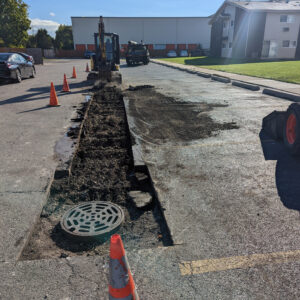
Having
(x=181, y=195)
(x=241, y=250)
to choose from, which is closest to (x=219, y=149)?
(x=181, y=195)

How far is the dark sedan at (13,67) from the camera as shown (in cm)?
1530

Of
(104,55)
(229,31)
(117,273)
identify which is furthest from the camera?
(229,31)

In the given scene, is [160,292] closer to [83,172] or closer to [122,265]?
[122,265]

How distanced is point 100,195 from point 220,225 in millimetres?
1669

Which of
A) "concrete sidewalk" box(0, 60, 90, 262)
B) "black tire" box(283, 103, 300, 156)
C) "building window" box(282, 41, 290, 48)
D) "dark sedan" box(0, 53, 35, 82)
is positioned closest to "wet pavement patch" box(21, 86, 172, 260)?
"concrete sidewalk" box(0, 60, 90, 262)

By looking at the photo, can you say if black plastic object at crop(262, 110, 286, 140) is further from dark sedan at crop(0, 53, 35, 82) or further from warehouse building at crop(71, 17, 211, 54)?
warehouse building at crop(71, 17, 211, 54)

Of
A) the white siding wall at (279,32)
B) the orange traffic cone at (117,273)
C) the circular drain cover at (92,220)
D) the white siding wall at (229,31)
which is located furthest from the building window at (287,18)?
the orange traffic cone at (117,273)

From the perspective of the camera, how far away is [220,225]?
3.07 meters

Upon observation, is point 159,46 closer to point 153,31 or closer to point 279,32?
point 153,31

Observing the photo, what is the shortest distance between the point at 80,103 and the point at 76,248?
311 inches

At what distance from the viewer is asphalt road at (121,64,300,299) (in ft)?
7.48

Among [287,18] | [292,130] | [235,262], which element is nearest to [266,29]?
[287,18]

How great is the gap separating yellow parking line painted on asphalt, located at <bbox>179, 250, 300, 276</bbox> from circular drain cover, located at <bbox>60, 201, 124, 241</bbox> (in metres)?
0.96

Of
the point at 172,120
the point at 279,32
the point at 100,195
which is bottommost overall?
the point at 100,195
